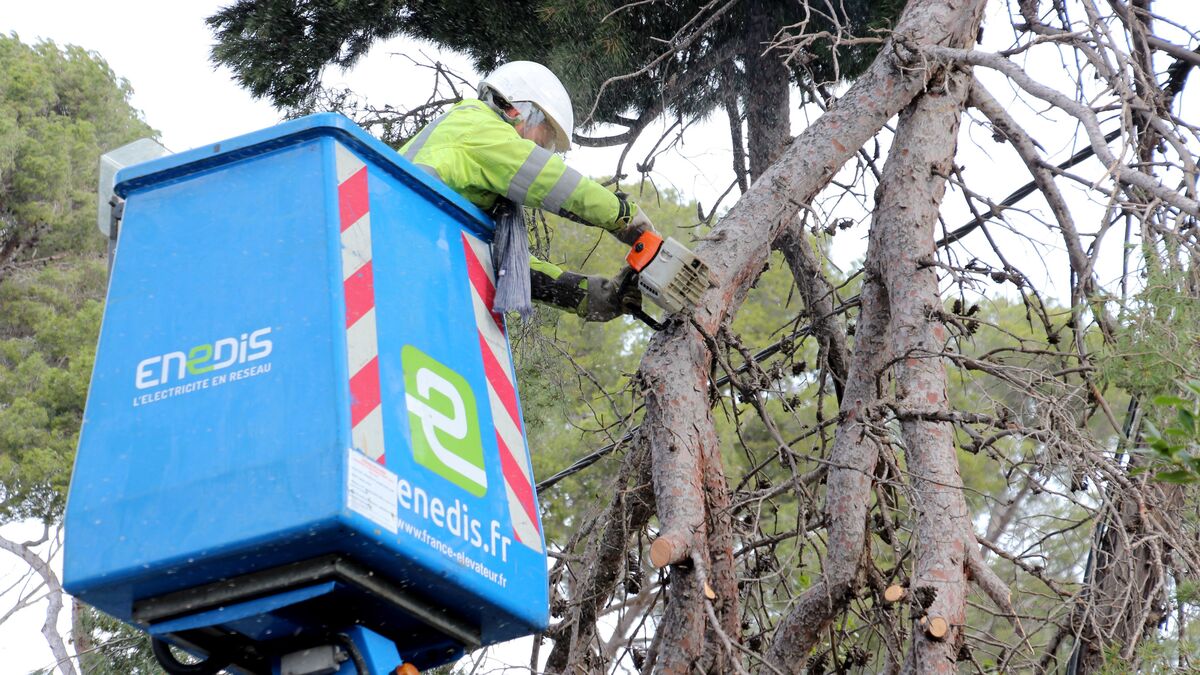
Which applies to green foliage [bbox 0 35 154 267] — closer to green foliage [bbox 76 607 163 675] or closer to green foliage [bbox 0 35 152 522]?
green foliage [bbox 0 35 152 522]

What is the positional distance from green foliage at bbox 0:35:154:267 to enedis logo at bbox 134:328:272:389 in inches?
540

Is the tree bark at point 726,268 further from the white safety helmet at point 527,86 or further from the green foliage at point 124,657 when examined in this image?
the green foliage at point 124,657

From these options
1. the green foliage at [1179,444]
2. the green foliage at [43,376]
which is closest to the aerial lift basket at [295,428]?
the green foliage at [1179,444]

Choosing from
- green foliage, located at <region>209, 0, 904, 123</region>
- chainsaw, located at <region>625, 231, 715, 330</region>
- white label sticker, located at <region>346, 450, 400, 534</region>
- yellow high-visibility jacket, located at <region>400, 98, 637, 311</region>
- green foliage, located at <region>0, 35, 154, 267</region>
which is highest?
green foliage, located at <region>0, 35, 154, 267</region>

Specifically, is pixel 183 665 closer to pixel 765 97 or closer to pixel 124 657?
pixel 124 657

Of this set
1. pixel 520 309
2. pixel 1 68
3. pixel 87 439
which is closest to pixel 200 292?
pixel 87 439

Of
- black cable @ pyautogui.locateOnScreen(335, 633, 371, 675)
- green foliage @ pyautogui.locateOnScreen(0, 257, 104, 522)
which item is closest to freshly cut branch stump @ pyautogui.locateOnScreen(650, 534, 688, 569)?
black cable @ pyautogui.locateOnScreen(335, 633, 371, 675)

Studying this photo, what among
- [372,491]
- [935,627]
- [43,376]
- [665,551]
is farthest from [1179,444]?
[43,376]

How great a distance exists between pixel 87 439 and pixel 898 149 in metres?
2.51

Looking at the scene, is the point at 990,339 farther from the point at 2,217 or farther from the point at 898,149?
the point at 2,217

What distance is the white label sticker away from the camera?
2473mm

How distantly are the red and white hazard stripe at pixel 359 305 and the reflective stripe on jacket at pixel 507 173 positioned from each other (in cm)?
63

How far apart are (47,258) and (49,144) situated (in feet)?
4.38

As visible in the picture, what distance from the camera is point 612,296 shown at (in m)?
3.84
